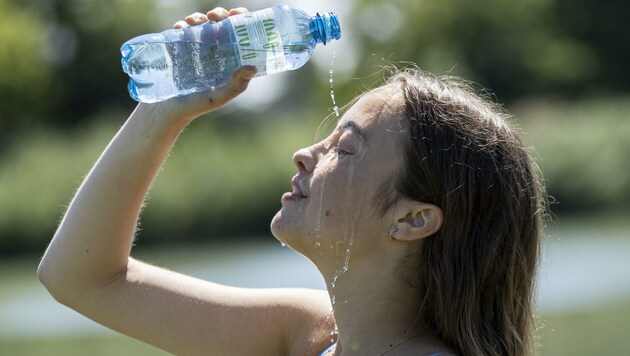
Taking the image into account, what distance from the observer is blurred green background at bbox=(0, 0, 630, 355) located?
1138 cm

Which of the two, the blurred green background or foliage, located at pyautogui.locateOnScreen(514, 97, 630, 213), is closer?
the blurred green background

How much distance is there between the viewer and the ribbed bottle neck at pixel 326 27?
340cm

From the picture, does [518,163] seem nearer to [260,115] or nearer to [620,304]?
[620,304]

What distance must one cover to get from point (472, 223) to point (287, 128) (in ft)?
79.6

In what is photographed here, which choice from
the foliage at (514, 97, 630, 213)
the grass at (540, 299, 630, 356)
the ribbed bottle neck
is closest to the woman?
the ribbed bottle neck

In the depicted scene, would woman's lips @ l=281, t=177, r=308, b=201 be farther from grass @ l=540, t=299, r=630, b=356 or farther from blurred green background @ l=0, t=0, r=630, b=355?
grass @ l=540, t=299, r=630, b=356

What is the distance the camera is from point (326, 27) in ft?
11.3

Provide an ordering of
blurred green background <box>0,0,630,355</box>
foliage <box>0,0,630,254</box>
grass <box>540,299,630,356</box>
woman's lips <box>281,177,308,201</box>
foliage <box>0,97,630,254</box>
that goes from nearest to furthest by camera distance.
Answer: woman's lips <box>281,177,308,201</box>
grass <box>540,299,630,356</box>
blurred green background <box>0,0,630,355</box>
foliage <box>0,97,630,254</box>
foliage <box>0,0,630,254</box>

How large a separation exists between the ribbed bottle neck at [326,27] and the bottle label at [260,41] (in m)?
0.13

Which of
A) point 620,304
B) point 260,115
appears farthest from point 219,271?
point 260,115

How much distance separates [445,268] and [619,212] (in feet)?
50.9

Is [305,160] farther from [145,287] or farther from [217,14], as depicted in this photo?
[145,287]

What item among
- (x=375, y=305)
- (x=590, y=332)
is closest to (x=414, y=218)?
(x=375, y=305)

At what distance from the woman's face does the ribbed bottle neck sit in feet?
1.21
